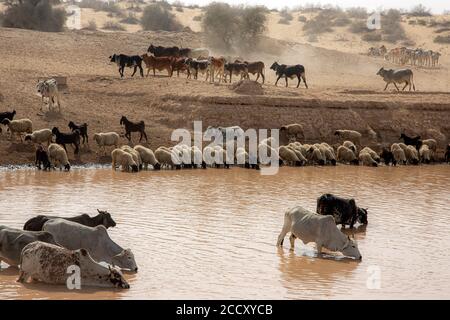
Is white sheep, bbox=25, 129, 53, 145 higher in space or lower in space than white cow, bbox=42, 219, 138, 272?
higher

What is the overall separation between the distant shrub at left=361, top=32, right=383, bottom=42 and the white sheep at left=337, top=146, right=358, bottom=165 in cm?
3292

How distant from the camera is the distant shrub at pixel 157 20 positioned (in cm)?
5188

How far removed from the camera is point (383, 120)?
2873 cm

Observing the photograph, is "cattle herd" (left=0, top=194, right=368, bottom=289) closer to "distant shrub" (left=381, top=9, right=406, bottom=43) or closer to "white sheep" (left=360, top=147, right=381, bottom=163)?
"white sheep" (left=360, top=147, right=381, bottom=163)

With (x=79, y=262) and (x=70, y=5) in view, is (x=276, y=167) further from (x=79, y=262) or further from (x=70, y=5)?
(x=70, y=5)

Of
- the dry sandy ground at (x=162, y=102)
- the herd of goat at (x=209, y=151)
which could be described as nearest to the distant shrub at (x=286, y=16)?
the dry sandy ground at (x=162, y=102)

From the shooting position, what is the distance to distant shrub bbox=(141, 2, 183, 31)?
51875mm

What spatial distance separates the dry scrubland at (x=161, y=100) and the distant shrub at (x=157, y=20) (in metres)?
14.6

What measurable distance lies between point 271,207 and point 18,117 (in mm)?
9448

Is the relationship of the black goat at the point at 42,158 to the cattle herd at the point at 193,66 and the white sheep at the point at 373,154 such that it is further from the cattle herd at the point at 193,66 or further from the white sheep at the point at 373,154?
the cattle herd at the point at 193,66

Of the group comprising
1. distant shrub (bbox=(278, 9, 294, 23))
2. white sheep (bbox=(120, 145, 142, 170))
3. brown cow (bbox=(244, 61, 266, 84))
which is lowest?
white sheep (bbox=(120, 145, 142, 170))

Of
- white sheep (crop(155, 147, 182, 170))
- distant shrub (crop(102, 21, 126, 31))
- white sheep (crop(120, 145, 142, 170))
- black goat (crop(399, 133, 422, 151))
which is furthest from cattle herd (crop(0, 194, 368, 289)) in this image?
distant shrub (crop(102, 21, 126, 31))

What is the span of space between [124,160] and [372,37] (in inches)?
1516

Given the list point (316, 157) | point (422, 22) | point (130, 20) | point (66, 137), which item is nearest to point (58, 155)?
point (66, 137)
